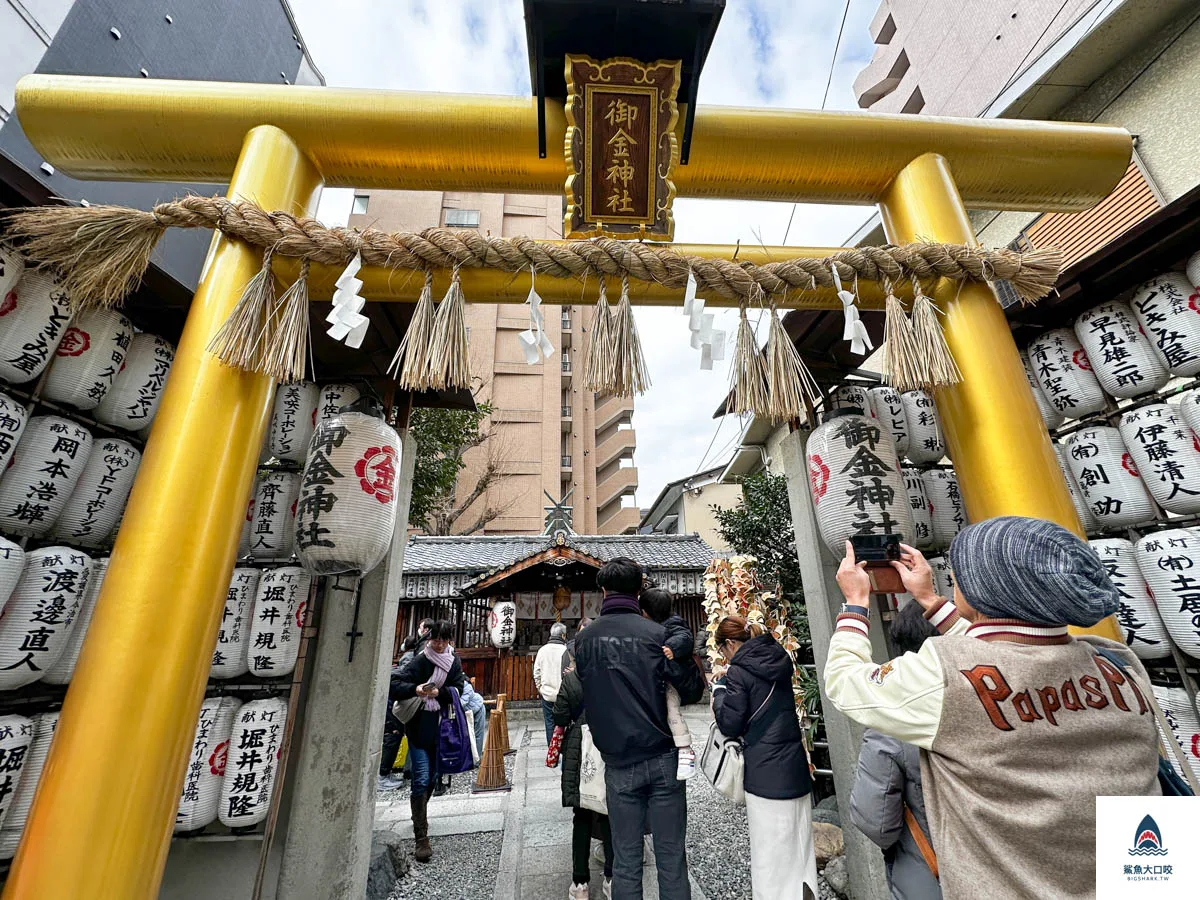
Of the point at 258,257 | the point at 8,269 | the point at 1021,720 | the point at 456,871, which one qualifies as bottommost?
the point at 456,871

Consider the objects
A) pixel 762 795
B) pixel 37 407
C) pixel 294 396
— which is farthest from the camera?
pixel 294 396

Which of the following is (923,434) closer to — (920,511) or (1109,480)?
(920,511)

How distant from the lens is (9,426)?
88.2 inches

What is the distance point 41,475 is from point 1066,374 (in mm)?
5687

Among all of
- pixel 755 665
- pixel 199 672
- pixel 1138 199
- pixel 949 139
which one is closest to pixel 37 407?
pixel 199 672

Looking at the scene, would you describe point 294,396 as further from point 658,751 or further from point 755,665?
point 755,665

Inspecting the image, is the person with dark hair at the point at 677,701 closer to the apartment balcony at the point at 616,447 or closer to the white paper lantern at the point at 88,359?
the white paper lantern at the point at 88,359

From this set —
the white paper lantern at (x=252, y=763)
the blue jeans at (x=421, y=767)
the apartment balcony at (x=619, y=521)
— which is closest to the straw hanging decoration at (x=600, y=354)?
the white paper lantern at (x=252, y=763)

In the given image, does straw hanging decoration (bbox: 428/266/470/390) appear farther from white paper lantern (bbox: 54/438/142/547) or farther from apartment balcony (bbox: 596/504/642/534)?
apartment balcony (bbox: 596/504/642/534)

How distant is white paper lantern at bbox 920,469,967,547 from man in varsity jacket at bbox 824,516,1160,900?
2377 millimetres

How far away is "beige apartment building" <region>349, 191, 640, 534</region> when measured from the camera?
2344 centimetres

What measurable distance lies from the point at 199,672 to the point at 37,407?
5.40 ft

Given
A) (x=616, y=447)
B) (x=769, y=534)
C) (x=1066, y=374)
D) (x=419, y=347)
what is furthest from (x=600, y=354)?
(x=616, y=447)

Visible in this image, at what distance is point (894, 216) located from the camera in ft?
10.9
